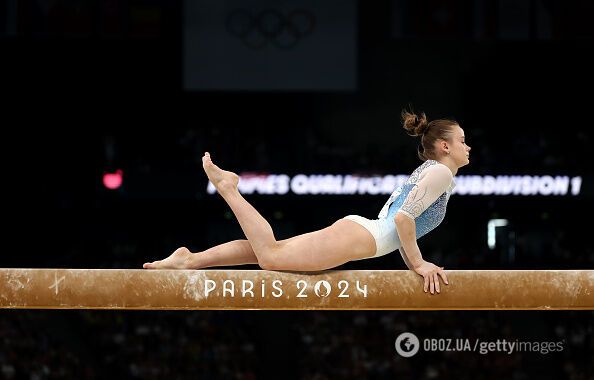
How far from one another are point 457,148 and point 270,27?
11574mm

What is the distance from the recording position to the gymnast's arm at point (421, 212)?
15.1ft

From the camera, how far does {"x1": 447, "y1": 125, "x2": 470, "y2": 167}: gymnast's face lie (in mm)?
4793

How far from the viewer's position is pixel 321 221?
17250 mm

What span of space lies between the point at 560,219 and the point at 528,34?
11.4ft

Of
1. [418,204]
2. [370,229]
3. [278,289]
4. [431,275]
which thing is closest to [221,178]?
[278,289]

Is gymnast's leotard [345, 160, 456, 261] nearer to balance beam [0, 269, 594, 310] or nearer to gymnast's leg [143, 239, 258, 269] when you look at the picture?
balance beam [0, 269, 594, 310]

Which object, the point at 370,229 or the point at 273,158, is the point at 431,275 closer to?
the point at 370,229

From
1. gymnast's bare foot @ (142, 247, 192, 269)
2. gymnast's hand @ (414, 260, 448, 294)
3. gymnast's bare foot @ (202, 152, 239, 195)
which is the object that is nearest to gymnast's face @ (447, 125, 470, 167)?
gymnast's hand @ (414, 260, 448, 294)
